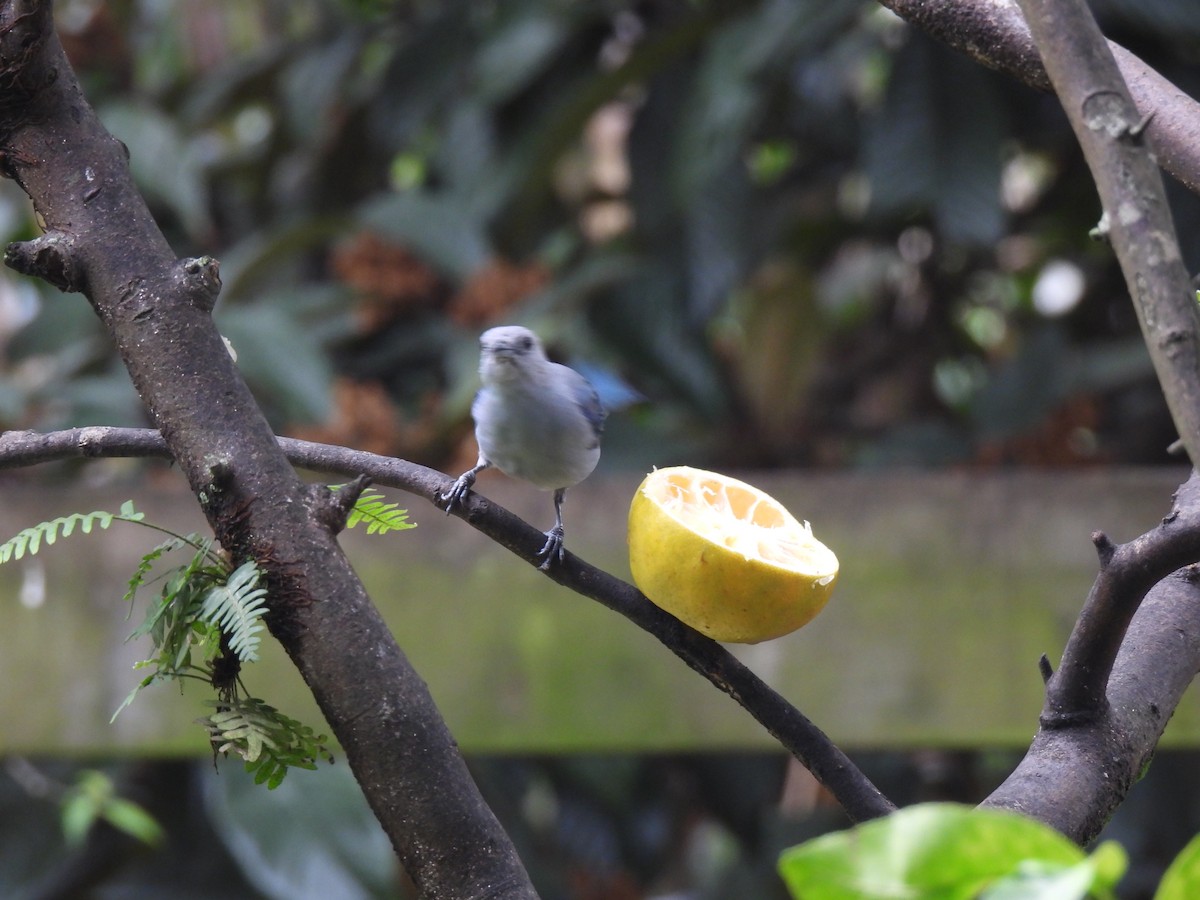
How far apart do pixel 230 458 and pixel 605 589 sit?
19 cm

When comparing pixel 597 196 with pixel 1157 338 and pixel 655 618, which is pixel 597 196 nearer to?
pixel 655 618

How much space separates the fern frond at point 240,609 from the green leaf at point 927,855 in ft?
0.96

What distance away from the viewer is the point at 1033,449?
1971 millimetres

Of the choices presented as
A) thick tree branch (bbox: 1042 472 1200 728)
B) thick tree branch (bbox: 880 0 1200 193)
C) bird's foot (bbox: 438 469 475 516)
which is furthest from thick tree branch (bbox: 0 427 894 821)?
thick tree branch (bbox: 880 0 1200 193)

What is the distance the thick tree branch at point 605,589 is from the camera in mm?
574

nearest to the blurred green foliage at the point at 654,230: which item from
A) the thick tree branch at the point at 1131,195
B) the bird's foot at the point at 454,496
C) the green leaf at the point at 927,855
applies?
the bird's foot at the point at 454,496

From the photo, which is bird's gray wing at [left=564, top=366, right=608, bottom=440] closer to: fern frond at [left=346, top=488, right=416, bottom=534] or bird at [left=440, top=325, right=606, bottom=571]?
bird at [left=440, top=325, right=606, bottom=571]

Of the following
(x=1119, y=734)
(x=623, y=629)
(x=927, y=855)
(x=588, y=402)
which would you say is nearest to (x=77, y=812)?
(x=623, y=629)

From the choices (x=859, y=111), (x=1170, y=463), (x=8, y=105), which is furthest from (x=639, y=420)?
(x=8, y=105)

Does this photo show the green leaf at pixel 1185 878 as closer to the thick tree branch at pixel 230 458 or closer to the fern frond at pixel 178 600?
the thick tree branch at pixel 230 458

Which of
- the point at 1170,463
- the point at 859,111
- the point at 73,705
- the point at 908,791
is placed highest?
the point at 859,111

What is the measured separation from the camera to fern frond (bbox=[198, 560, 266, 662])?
0.51 meters

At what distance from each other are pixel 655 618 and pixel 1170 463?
179cm

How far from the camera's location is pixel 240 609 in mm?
514
